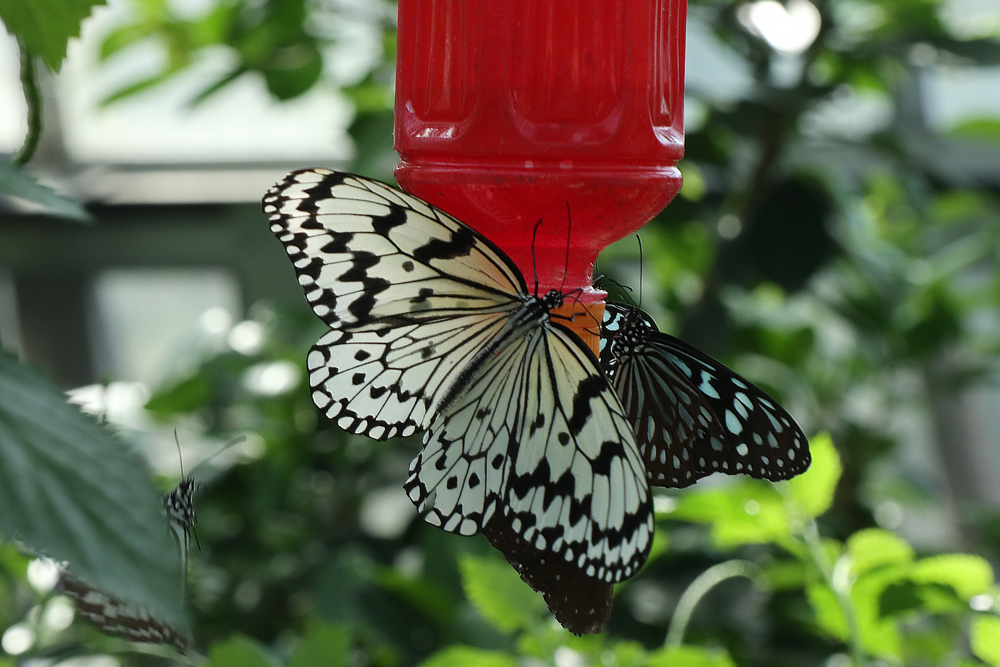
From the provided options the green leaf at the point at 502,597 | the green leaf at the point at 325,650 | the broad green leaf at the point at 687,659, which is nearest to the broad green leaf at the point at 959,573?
the broad green leaf at the point at 687,659

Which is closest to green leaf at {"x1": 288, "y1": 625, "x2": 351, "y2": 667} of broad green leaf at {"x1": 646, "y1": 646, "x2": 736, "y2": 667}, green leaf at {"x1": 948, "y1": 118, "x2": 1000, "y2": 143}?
broad green leaf at {"x1": 646, "y1": 646, "x2": 736, "y2": 667}

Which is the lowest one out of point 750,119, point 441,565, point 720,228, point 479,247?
point 441,565

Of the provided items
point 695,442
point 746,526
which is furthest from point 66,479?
point 746,526

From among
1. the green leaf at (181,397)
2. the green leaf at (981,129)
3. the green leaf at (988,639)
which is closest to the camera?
the green leaf at (988,639)

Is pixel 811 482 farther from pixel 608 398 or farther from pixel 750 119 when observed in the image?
pixel 750 119

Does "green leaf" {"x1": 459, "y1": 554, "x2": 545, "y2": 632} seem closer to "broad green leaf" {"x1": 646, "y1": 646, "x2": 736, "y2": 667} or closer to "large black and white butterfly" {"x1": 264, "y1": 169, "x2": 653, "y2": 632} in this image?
"broad green leaf" {"x1": 646, "y1": 646, "x2": 736, "y2": 667}

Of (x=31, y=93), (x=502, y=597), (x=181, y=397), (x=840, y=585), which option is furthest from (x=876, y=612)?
(x=181, y=397)

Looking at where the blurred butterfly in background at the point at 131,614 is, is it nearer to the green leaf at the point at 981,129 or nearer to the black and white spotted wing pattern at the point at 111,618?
the black and white spotted wing pattern at the point at 111,618
